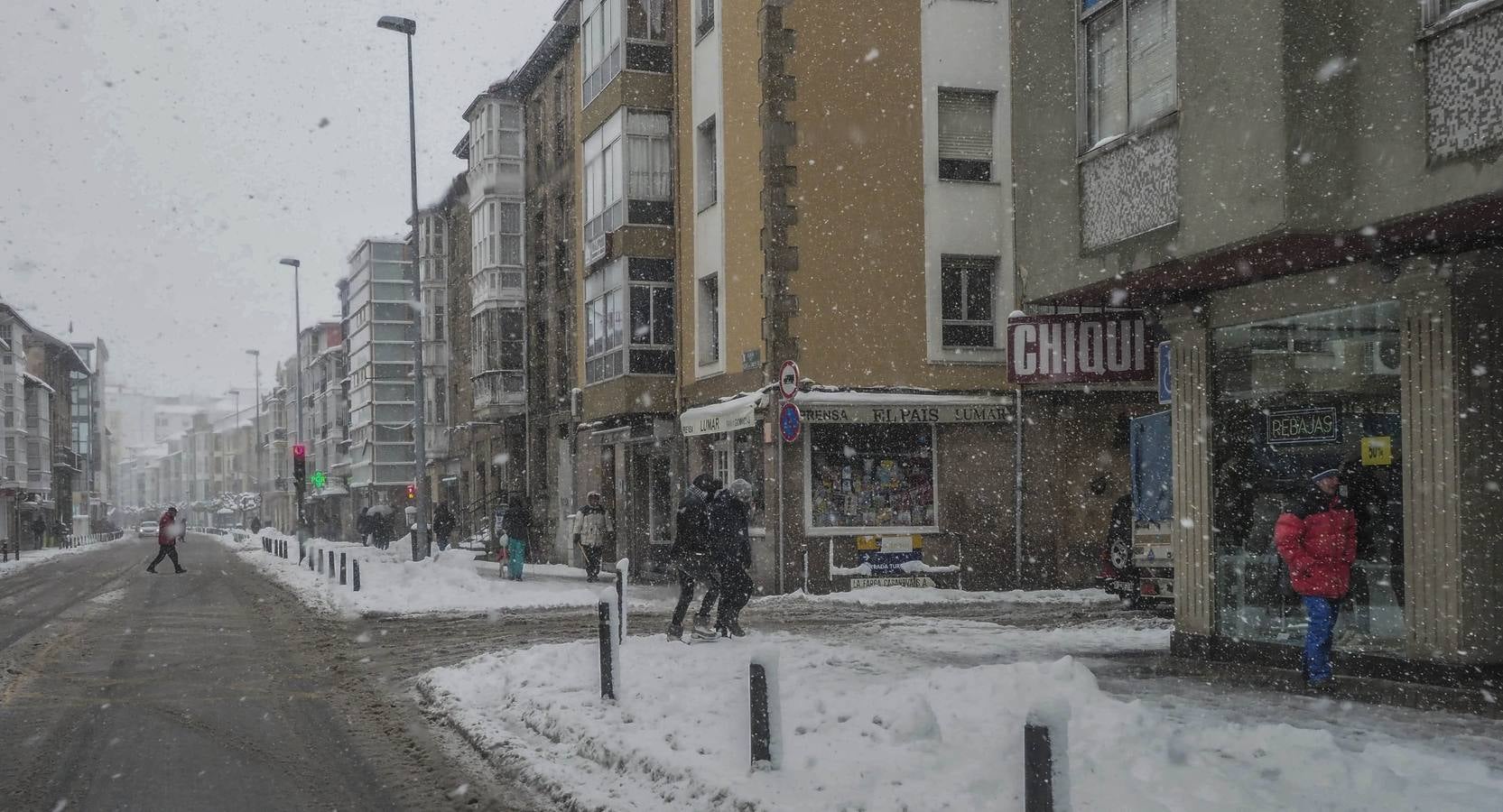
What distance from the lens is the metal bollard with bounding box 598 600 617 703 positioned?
385 inches

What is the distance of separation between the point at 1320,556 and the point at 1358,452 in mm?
1730

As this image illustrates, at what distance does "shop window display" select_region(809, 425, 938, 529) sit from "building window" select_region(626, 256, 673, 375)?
6126 millimetres

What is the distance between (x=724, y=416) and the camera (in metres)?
23.0

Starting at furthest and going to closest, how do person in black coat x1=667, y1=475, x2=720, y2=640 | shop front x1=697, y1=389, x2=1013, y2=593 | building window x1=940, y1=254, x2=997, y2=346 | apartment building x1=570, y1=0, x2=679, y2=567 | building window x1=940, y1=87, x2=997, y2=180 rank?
apartment building x1=570, y1=0, x2=679, y2=567, building window x1=940, y1=87, x2=997, y2=180, building window x1=940, y1=254, x2=997, y2=346, shop front x1=697, y1=389, x2=1013, y2=593, person in black coat x1=667, y1=475, x2=720, y2=640

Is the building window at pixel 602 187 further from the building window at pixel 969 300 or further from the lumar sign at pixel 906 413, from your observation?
the lumar sign at pixel 906 413

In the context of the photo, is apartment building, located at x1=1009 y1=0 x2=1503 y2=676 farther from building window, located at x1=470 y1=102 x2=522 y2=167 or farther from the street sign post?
building window, located at x1=470 y1=102 x2=522 y2=167

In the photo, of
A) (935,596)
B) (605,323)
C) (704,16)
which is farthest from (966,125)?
(605,323)

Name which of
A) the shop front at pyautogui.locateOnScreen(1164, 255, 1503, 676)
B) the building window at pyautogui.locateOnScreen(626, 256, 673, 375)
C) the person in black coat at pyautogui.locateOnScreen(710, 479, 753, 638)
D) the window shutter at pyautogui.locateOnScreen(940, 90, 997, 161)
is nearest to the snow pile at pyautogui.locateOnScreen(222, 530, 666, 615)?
the building window at pyautogui.locateOnScreen(626, 256, 673, 375)

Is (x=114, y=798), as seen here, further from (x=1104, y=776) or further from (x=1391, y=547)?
(x=1391, y=547)

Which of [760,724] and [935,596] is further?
[935,596]

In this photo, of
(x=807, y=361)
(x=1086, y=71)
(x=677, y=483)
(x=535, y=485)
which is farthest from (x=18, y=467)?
(x=1086, y=71)

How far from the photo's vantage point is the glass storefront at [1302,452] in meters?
10.8

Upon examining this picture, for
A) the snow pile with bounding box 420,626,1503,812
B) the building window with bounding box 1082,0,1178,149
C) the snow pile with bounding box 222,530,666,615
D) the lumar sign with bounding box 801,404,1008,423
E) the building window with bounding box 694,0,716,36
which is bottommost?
the snow pile with bounding box 222,530,666,615

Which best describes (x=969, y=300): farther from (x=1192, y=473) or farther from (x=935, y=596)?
(x=1192, y=473)
